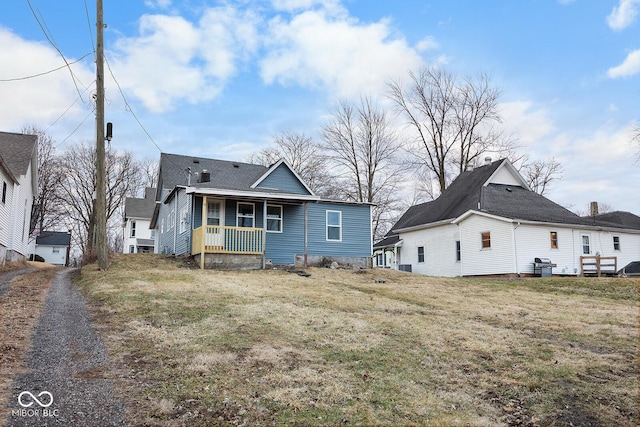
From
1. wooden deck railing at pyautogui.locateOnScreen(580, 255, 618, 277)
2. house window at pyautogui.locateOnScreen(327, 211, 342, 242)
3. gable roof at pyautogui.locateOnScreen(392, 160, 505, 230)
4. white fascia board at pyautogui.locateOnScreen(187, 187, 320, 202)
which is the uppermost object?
gable roof at pyautogui.locateOnScreen(392, 160, 505, 230)

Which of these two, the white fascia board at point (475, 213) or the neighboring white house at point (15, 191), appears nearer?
the neighboring white house at point (15, 191)

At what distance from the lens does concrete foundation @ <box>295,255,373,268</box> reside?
803 inches

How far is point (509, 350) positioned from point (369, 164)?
3011 cm

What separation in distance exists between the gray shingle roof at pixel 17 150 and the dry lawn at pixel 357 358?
12.3 m

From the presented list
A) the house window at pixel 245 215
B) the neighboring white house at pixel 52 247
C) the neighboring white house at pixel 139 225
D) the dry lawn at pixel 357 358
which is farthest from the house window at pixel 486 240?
the neighboring white house at pixel 52 247

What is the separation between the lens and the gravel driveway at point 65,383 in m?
3.86

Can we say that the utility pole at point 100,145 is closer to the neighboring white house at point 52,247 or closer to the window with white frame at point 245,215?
the window with white frame at point 245,215

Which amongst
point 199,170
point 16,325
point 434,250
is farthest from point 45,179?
point 16,325

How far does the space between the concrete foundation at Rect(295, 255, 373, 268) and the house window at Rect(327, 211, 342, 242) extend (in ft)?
3.14

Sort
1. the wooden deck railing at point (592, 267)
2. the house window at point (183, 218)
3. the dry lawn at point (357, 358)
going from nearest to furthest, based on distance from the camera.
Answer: the dry lawn at point (357, 358) → the house window at point (183, 218) → the wooden deck railing at point (592, 267)

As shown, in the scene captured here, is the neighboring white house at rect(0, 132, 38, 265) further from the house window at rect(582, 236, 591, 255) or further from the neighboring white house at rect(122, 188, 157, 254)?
the house window at rect(582, 236, 591, 255)

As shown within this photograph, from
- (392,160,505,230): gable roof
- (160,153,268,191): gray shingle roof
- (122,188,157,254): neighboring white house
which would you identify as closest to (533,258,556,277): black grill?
(392,160,505,230): gable roof

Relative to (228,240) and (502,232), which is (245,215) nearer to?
(228,240)

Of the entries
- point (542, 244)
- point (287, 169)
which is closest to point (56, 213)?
point (287, 169)
